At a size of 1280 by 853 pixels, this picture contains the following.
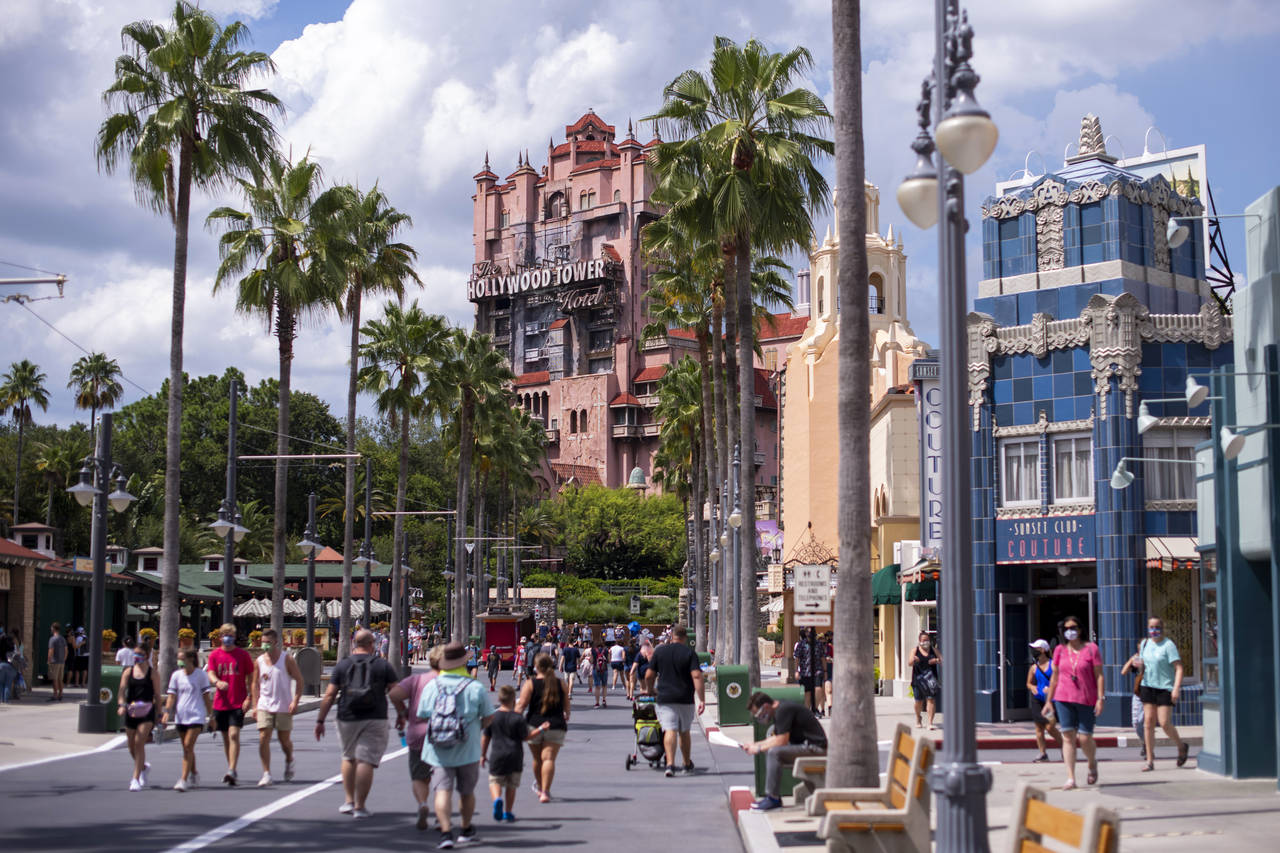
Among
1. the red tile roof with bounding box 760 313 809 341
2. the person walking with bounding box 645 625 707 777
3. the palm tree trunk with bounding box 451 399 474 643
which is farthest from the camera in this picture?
the red tile roof with bounding box 760 313 809 341

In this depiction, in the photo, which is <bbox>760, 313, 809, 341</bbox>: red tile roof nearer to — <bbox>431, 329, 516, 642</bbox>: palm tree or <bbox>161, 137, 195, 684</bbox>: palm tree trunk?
<bbox>431, 329, 516, 642</bbox>: palm tree

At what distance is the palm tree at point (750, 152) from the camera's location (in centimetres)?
2656

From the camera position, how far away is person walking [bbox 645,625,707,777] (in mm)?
17672

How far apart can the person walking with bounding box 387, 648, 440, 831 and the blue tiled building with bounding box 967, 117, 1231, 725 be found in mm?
15808

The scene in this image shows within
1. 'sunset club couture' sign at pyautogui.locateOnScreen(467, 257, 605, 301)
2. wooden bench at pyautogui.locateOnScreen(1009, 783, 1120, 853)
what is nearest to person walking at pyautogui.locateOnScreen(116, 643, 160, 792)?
wooden bench at pyautogui.locateOnScreen(1009, 783, 1120, 853)

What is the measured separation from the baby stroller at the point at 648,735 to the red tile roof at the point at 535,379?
120253 mm

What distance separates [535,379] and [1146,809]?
127661 mm

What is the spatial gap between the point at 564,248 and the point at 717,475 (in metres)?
95.7

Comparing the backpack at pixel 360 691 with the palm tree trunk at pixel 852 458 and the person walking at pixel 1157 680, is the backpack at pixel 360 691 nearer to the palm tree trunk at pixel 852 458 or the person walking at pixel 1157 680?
the palm tree trunk at pixel 852 458

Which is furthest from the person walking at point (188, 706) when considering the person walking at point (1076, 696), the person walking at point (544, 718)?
the person walking at point (1076, 696)

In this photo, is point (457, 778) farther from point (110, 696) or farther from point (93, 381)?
point (93, 381)

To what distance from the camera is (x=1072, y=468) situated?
1038 inches

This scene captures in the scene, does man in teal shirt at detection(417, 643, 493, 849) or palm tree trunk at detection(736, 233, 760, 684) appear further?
palm tree trunk at detection(736, 233, 760, 684)

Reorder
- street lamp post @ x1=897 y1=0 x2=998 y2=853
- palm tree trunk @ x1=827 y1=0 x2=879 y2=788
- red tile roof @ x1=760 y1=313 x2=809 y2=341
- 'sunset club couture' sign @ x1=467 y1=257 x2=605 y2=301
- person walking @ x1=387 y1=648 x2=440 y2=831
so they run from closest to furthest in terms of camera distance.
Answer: street lamp post @ x1=897 y1=0 x2=998 y2=853 < palm tree trunk @ x1=827 y1=0 x2=879 y2=788 < person walking @ x1=387 y1=648 x2=440 y2=831 < 'sunset club couture' sign @ x1=467 y1=257 x2=605 y2=301 < red tile roof @ x1=760 y1=313 x2=809 y2=341
